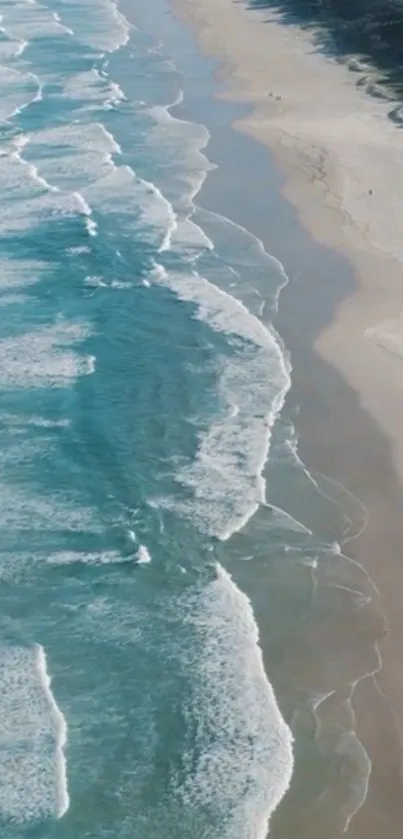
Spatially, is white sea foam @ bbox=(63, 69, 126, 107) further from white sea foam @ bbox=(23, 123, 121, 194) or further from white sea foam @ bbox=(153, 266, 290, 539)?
white sea foam @ bbox=(153, 266, 290, 539)

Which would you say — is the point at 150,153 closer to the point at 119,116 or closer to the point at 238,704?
the point at 119,116

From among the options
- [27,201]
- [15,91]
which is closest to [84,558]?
[27,201]

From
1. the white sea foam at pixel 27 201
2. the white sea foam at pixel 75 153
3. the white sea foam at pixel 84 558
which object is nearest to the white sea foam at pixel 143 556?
the white sea foam at pixel 84 558

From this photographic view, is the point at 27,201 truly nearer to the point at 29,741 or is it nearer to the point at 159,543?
the point at 159,543

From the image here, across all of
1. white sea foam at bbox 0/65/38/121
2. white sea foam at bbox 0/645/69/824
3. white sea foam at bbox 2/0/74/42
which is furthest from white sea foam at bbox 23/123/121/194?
white sea foam at bbox 0/645/69/824

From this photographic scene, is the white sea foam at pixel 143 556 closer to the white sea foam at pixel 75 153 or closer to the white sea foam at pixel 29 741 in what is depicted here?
the white sea foam at pixel 29 741
